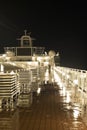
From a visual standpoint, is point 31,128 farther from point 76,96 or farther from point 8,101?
point 76,96

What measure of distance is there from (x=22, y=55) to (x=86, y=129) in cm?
3931

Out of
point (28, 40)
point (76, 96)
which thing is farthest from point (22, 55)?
point (76, 96)

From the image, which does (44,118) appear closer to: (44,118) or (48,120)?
(44,118)

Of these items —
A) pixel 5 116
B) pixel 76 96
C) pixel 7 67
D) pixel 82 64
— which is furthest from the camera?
pixel 82 64

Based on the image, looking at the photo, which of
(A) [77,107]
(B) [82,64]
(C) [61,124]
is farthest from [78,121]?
(B) [82,64]

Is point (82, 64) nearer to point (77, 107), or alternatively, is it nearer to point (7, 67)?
point (7, 67)

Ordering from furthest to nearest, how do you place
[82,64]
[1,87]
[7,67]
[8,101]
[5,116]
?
[82,64]
[7,67]
[8,101]
[1,87]
[5,116]

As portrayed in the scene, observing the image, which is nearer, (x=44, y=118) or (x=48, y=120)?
(x=48, y=120)

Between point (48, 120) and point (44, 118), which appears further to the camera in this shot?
point (44, 118)

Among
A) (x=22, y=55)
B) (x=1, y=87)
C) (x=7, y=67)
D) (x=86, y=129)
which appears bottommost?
(x=86, y=129)

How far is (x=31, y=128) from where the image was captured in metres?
6.77

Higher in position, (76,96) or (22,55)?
(22,55)

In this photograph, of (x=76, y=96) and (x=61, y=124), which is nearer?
(x=61, y=124)

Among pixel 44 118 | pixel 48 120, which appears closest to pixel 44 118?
pixel 44 118
